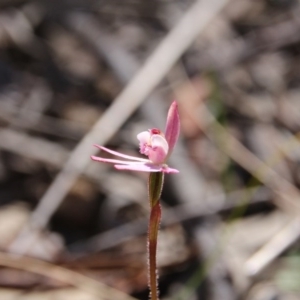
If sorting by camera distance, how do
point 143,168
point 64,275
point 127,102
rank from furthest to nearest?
point 127,102 < point 64,275 < point 143,168

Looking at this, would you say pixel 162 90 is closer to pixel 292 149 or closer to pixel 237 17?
pixel 292 149

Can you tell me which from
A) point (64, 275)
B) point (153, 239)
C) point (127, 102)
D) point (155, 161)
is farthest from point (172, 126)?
point (127, 102)

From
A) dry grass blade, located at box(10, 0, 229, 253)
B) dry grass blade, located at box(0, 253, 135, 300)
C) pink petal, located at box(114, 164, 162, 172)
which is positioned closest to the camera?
pink petal, located at box(114, 164, 162, 172)

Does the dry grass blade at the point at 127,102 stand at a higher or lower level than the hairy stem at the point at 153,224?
higher

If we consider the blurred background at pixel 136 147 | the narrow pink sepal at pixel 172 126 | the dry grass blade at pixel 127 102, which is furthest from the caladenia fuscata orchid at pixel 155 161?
the dry grass blade at pixel 127 102

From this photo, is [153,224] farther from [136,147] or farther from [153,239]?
[136,147]

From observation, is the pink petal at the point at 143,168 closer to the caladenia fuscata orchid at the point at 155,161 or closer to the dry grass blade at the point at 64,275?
the caladenia fuscata orchid at the point at 155,161

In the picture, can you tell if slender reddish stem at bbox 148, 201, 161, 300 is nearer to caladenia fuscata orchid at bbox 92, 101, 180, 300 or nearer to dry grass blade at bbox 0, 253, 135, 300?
caladenia fuscata orchid at bbox 92, 101, 180, 300

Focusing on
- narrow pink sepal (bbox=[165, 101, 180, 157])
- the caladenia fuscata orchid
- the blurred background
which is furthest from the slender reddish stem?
the blurred background

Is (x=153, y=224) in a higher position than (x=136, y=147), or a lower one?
lower
